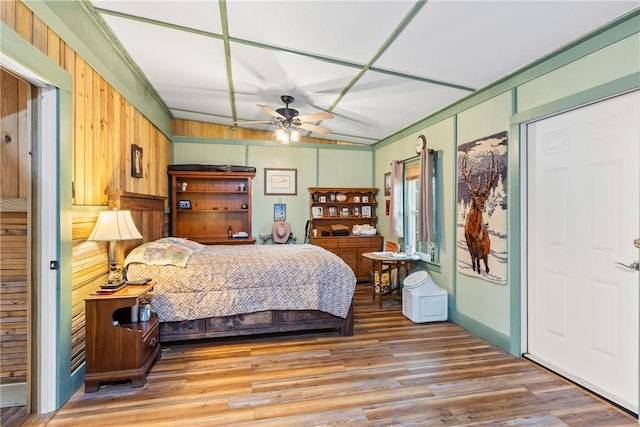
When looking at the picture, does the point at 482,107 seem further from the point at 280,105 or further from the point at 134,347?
the point at 134,347

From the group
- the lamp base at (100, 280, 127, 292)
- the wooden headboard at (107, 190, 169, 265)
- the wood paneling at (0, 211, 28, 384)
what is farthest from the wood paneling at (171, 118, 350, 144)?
the wood paneling at (0, 211, 28, 384)

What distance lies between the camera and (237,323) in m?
3.21

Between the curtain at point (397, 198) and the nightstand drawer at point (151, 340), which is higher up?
the curtain at point (397, 198)

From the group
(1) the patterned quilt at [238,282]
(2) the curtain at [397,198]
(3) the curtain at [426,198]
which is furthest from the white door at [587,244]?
(2) the curtain at [397,198]

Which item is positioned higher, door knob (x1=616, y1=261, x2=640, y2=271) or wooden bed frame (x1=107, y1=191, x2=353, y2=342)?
door knob (x1=616, y1=261, x2=640, y2=271)

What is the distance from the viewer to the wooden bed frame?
3.07m

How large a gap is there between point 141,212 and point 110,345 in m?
1.63

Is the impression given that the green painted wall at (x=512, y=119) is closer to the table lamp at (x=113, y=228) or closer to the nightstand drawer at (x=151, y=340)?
the nightstand drawer at (x=151, y=340)

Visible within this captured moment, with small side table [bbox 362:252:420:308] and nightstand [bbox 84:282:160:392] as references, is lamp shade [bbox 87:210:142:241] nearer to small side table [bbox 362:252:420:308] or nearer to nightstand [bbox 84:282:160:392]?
nightstand [bbox 84:282:160:392]

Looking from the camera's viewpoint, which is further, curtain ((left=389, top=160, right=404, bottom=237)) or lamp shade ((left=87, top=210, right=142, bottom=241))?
curtain ((left=389, top=160, right=404, bottom=237))

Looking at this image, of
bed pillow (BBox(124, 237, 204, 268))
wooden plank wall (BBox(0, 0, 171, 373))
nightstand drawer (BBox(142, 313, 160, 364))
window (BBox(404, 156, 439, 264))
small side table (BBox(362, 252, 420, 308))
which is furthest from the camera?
window (BBox(404, 156, 439, 264))

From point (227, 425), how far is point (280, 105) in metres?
3.65

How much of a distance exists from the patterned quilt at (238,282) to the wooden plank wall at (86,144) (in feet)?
1.62

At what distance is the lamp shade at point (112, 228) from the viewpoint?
2398 mm
